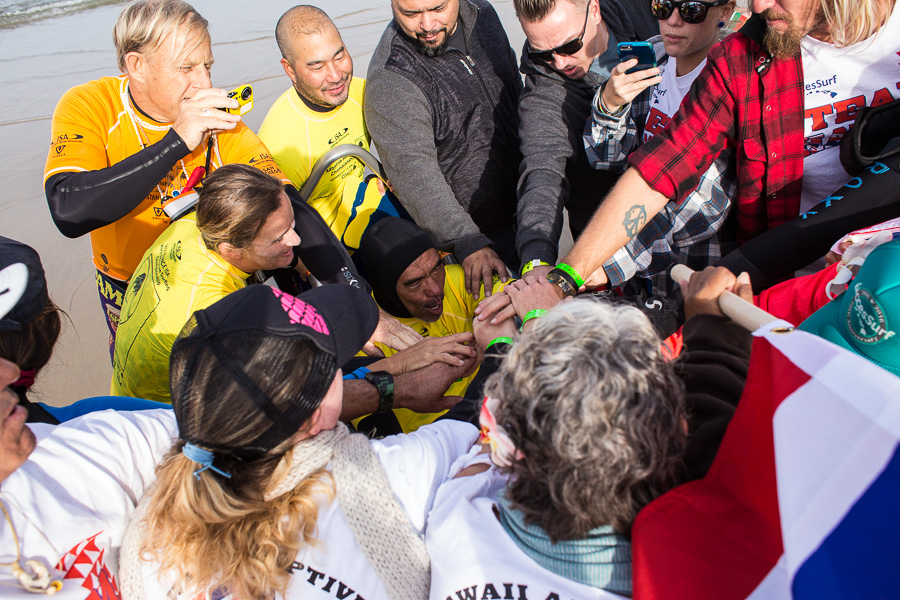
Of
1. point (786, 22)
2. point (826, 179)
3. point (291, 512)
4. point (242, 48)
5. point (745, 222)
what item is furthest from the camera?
point (242, 48)

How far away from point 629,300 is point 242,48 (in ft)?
23.0

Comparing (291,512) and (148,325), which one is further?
(148,325)

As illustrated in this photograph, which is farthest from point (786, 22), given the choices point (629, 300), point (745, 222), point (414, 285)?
point (414, 285)

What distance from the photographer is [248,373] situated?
1330 millimetres

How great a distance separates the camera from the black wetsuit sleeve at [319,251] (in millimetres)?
2855

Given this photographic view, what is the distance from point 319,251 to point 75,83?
6464 mm

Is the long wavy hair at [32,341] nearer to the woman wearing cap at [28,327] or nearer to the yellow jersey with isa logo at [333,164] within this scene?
the woman wearing cap at [28,327]

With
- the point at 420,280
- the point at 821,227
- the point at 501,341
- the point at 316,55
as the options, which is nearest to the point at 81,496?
the point at 501,341

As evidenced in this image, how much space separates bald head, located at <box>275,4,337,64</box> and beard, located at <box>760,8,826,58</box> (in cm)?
229

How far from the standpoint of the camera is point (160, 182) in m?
2.71

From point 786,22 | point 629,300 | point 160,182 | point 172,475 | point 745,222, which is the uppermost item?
point 786,22

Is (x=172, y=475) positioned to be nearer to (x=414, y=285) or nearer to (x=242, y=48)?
(x=414, y=285)

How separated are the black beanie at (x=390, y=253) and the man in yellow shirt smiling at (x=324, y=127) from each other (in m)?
0.26

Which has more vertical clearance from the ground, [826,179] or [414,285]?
[826,179]
